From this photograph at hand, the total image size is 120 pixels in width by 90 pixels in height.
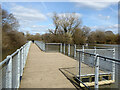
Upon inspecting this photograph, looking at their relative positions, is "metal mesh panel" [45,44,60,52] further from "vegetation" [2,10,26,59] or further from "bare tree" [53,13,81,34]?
"bare tree" [53,13,81,34]

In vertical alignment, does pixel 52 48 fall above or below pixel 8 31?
below

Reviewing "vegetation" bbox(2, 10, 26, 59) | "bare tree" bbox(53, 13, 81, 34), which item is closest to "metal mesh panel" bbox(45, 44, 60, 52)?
"vegetation" bbox(2, 10, 26, 59)

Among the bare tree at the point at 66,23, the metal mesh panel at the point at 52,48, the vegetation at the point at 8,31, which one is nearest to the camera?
the metal mesh panel at the point at 52,48

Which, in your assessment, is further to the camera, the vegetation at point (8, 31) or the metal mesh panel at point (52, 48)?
the vegetation at point (8, 31)

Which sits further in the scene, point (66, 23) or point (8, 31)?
point (66, 23)

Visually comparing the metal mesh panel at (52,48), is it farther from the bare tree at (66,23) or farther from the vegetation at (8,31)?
the bare tree at (66,23)

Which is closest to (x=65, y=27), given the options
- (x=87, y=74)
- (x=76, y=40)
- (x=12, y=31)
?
(x=76, y=40)

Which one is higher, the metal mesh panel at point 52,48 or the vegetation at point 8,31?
the vegetation at point 8,31

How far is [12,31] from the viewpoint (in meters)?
23.3

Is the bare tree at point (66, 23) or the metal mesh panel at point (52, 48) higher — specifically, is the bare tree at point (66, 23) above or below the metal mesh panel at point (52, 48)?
above

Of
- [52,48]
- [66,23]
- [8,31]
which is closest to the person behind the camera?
[52,48]

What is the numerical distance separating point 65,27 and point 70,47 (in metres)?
21.4

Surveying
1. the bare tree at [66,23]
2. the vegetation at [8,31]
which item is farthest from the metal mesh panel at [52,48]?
the bare tree at [66,23]

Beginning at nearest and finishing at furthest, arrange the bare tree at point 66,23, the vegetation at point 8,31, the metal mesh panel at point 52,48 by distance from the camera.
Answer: the metal mesh panel at point 52,48 < the vegetation at point 8,31 < the bare tree at point 66,23
